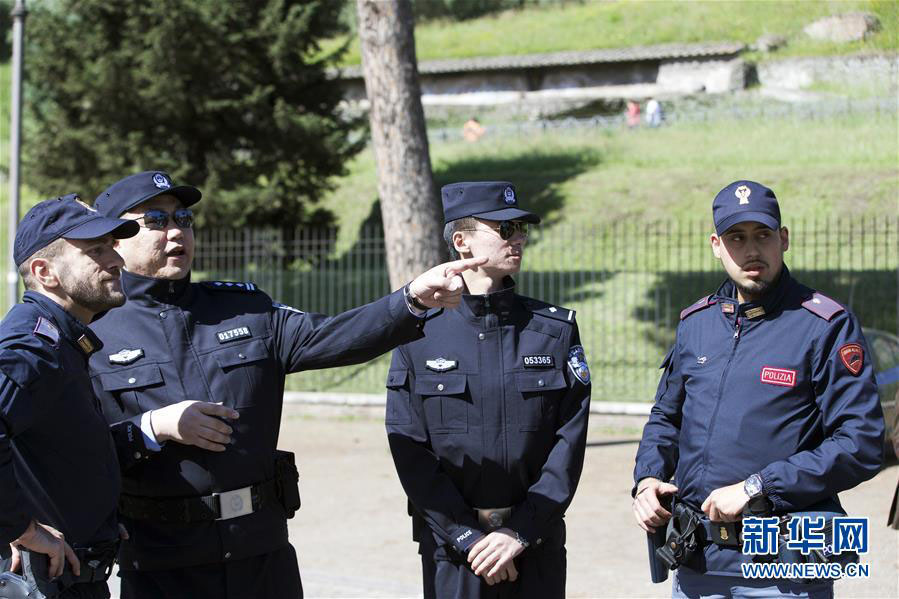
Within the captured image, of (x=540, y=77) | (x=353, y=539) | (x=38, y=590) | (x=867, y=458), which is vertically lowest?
(x=353, y=539)

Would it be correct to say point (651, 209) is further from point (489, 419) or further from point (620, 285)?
point (489, 419)

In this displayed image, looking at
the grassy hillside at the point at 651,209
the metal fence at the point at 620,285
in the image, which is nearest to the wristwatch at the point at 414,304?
the grassy hillside at the point at 651,209

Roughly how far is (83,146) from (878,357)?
48.6ft

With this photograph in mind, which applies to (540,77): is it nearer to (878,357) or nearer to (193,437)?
(878,357)

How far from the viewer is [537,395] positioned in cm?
412

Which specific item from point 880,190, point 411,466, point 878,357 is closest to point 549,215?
point 880,190

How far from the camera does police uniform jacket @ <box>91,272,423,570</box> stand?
3846 mm

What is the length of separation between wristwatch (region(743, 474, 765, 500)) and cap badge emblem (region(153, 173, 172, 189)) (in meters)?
2.42

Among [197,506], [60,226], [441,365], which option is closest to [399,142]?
[441,365]

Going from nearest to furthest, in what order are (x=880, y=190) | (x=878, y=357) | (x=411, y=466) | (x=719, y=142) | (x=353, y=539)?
(x=411, y=466) → (x=353, y=539) → (x=878, y=357) → (x=880, y=190) → (x=719, y=142)

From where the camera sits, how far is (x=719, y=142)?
25.3 m

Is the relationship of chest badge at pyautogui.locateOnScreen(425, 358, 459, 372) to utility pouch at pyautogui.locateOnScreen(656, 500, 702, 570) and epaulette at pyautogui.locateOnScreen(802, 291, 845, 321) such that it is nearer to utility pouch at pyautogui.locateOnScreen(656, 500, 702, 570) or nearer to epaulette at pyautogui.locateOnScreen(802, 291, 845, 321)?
utility pouch at pyautogui.locateOnScreen(656, 500, 702, 570)

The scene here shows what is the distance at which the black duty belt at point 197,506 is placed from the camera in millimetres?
3834

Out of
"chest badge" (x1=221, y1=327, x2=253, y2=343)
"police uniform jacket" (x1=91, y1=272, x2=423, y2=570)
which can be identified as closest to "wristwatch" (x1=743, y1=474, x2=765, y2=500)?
"police uniform jacket" (x1=91, y1=272, x2=423, y2=570)
